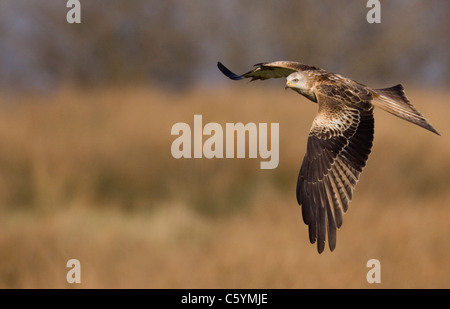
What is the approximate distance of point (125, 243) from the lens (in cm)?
1155

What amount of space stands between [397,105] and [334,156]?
1.08 feet

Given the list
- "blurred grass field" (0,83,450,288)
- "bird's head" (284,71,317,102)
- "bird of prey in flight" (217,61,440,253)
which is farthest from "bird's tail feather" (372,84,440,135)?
"blurred grass field" (0,83,450,288)

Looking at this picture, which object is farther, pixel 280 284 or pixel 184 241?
pixel 184 241

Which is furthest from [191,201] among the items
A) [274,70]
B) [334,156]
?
[334,156]

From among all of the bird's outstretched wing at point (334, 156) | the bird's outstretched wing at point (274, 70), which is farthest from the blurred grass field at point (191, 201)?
the bird's outstretched wing at point (334, 156)

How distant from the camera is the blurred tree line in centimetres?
2261

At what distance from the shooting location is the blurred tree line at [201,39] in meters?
22.6

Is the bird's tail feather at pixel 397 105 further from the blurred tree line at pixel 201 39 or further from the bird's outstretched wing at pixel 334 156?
the blurred tree line at pixel 201 39

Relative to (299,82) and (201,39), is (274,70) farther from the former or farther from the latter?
(201,39)

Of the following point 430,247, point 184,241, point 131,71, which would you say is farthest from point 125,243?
point 131,71

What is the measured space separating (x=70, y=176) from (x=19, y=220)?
0.86 meters

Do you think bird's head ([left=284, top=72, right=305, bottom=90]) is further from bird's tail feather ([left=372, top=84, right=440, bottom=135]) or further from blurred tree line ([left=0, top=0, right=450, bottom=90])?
blurred tree line ([left=0, top=0, right=450, bottom=90])
